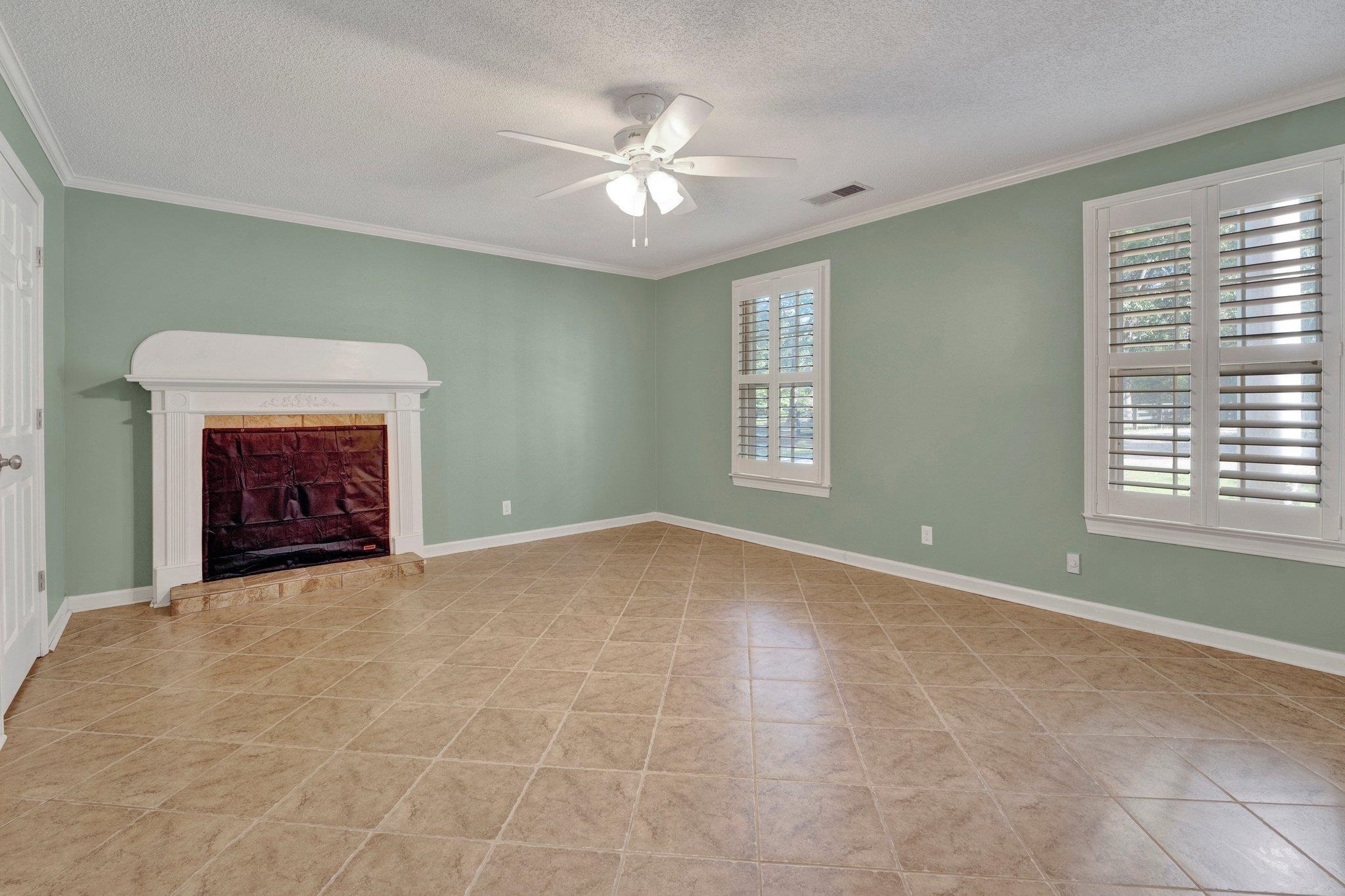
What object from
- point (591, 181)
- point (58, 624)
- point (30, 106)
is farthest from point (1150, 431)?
point (58, 624)

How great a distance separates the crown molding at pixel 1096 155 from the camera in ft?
8.82

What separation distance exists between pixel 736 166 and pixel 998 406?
224 centimetres

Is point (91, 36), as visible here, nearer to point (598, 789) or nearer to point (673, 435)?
point (598, 789)

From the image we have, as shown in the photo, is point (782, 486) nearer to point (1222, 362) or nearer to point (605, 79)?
point (1222, 362)

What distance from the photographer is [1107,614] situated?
329 cm

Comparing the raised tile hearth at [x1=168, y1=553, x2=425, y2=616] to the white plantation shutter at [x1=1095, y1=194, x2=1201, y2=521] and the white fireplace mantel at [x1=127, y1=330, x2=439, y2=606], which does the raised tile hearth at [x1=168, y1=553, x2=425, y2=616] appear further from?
the white plantation shutter at [x1=1095, y1=194, x2=1201, y2=521]

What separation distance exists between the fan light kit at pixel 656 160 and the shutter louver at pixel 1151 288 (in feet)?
6.03

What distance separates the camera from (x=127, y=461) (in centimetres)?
373

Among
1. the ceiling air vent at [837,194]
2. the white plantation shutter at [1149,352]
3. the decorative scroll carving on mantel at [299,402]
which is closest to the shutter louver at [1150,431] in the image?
the white plantation shutter at [1149,352]

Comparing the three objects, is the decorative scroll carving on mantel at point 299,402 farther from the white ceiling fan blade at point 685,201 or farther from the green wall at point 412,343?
the white ceiling fan blade at point 685,201

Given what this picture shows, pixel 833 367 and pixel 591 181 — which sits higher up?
pixel 591 181

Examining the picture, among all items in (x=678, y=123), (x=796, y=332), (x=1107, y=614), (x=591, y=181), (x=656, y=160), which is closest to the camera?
(x=678, y=123)

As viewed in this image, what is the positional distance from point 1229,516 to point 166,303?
5996mm

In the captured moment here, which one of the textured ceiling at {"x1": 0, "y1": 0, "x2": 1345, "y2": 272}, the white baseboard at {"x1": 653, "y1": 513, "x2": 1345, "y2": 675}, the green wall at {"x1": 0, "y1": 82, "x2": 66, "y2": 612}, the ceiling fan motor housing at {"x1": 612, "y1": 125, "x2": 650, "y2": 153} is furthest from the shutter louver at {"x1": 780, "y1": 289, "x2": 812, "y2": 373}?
the green wall at {"x1": 0, "y1": 82, "x2": 66, "y2": 612}
